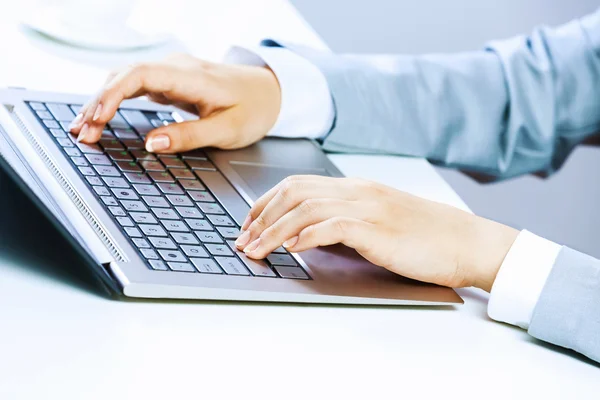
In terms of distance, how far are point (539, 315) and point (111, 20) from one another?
0.62 m

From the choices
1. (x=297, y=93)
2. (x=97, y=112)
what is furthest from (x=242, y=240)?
(x=297, y=93)

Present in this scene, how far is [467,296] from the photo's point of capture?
0.73 m

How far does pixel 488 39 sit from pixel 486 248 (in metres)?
1.51

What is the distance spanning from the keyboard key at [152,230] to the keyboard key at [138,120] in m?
0.21

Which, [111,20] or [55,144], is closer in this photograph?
[55,144]

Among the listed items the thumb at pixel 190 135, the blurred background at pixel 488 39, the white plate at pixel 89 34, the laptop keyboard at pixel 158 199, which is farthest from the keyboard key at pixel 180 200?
the blurred background at pixel 488 39

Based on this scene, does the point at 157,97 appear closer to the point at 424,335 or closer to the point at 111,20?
the point at 111,20

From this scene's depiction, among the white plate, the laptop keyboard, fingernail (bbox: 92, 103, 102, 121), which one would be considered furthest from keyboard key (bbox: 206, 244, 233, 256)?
the white plate

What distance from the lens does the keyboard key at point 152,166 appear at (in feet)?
2.55

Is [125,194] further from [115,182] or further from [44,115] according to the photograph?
[44,115]

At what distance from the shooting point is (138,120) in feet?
2.89

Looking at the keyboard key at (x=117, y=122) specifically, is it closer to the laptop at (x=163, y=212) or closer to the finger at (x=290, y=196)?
the laptop at (x=163, y=212)

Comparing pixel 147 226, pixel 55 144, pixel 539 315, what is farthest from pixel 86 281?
pixel 539 315

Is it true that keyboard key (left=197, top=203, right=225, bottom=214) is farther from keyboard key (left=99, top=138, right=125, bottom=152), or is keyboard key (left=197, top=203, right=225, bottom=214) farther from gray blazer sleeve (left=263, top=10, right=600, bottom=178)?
gray blazer sleeve (left=263, top=10, right=600, bottom=178)
